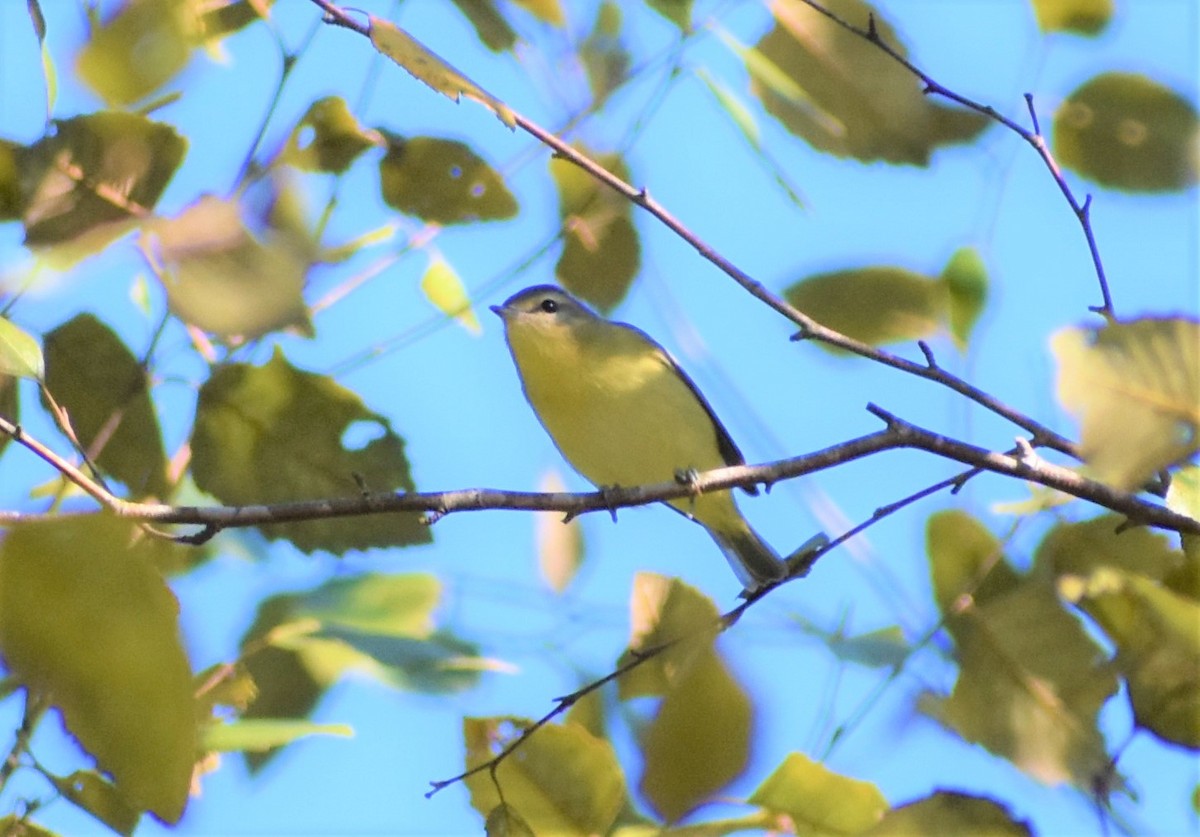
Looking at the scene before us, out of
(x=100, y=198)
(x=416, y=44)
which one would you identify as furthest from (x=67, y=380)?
(x=416, y=44)

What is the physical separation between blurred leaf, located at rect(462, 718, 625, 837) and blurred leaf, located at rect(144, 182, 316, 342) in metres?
0.46

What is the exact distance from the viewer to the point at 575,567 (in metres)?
1.87

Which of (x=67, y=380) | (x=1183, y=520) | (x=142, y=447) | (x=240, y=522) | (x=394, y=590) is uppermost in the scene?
(x=67, y=380)

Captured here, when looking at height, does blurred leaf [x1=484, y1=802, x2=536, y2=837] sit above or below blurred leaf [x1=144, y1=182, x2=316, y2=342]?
below

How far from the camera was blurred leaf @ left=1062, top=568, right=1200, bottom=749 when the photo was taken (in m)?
0.89

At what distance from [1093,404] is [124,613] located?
517 millimetres

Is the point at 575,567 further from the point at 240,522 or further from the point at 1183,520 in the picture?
the point at 1183,520

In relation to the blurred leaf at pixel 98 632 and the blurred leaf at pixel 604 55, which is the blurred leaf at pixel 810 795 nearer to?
the blurred leaf at pixel 98 632

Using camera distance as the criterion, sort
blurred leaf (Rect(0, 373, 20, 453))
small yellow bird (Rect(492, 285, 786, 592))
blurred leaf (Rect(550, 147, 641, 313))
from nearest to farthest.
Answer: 1. blurred leaf (Rect(0, 373, 20, 453))
2. blurred leaf (Rect(550, 147, 641, 313))
3. small yellow bird (Rect(492, 285, 786, 592))

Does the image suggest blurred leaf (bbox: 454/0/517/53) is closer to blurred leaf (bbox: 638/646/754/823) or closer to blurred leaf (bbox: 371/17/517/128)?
blurred leaf (bbox: 371/17/517/128)

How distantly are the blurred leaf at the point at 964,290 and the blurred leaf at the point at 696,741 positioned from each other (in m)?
0.66

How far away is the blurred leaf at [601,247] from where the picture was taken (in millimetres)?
1713

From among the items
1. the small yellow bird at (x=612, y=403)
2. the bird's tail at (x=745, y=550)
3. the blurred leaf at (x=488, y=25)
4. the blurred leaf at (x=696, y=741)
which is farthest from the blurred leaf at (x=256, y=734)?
the bird's tail at (x=745, y=550)

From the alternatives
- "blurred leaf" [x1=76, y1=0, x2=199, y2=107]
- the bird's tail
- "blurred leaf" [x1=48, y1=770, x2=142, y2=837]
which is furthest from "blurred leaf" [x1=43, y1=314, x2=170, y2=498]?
the bird's tail
